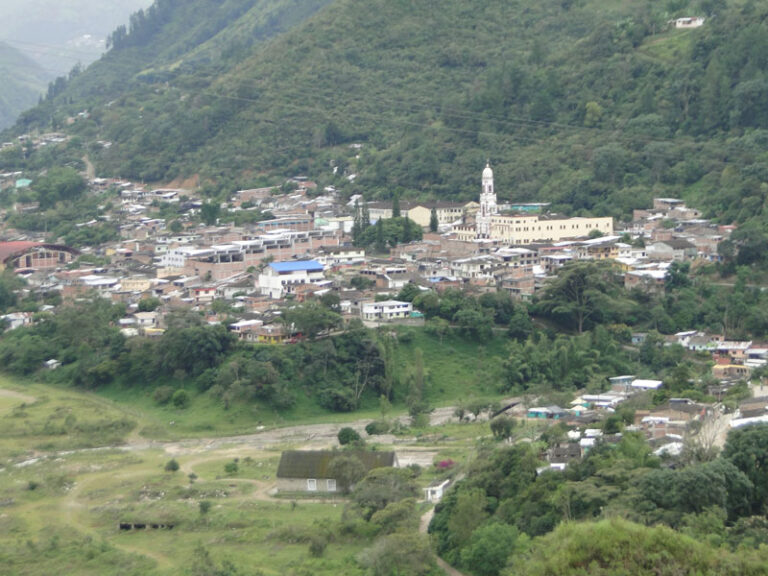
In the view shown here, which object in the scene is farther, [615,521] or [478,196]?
[478,196]

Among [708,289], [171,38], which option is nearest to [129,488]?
[708,289]

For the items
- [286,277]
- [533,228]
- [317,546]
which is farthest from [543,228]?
[317,546]

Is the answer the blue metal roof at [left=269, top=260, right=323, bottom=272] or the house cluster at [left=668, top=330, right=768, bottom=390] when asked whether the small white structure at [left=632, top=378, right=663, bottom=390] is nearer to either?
the house cluster at [left=668, top=330, right=768, bottom=390]

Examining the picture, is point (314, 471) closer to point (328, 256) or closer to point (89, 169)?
point (328, 256)

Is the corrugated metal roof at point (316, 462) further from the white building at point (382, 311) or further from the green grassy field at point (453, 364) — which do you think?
the white building at point (382, 311)

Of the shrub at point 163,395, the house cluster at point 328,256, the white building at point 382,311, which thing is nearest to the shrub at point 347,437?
the house cluster at point 328,256

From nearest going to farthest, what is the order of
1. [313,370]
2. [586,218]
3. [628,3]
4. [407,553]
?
[407,553], [313,370], [586,218], [628,3]

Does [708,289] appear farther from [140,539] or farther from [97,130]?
[97,130]
